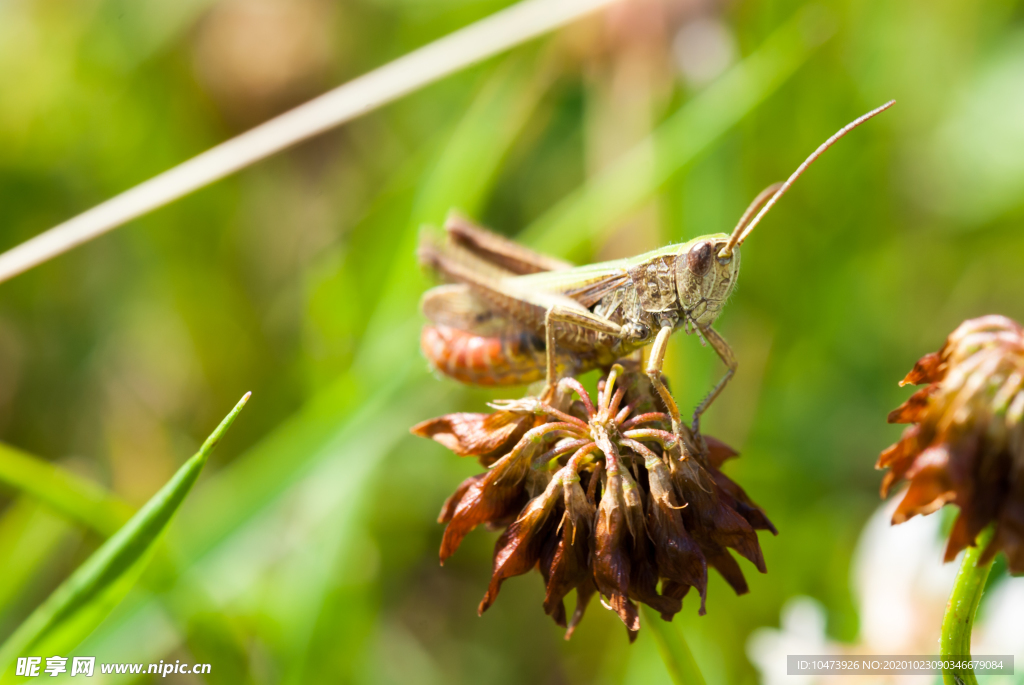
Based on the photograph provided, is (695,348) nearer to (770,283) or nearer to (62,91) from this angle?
(770,283)

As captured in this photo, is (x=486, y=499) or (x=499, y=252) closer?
(x=486, y=499)

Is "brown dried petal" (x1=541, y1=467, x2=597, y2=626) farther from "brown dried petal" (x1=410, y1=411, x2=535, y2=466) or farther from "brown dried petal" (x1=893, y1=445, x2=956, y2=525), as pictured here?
"brown dried petal" (x1=893, y1=445, x2=956, y2=525)

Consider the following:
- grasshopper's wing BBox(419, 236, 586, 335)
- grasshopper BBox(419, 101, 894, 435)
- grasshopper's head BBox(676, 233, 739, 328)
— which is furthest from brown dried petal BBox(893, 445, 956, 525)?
grasshopper's wing BBox(419, 236, 586, 335)

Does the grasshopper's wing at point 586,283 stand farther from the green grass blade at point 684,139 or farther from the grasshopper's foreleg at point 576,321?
the green grass blade at point 684,139

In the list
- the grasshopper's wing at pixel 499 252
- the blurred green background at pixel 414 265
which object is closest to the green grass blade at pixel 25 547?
the blurred green background at pixel 414 265

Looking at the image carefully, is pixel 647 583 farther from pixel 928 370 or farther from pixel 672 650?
pixel 928 370

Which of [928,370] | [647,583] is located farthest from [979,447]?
[647,583]

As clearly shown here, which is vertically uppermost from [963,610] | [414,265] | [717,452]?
[414,265]
